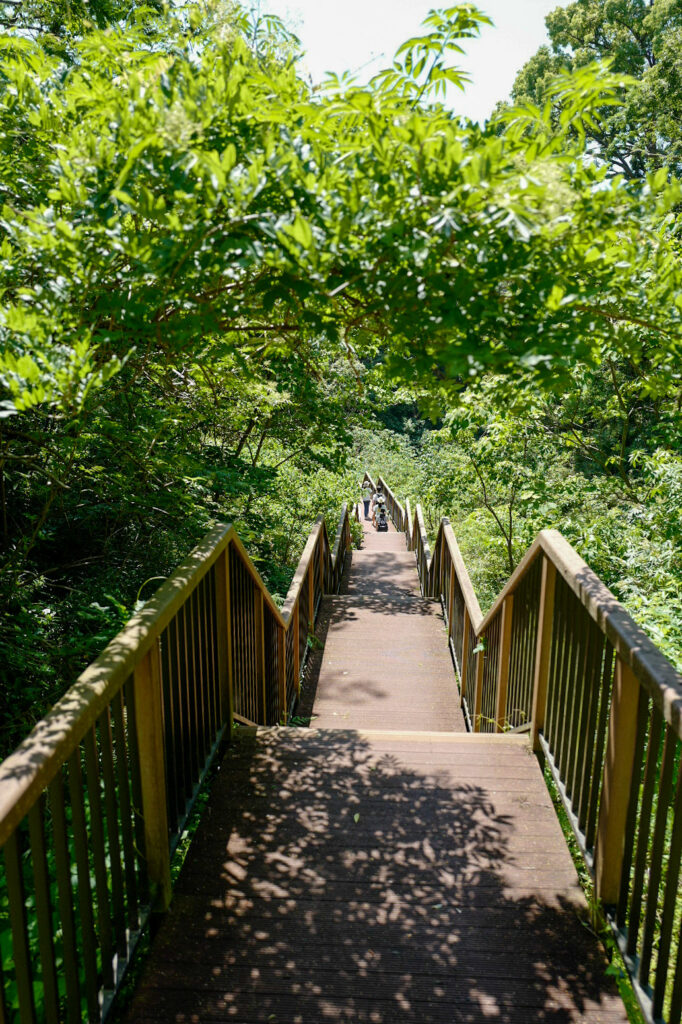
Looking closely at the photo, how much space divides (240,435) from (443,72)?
6673mm

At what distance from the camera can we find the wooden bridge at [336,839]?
5.96 feet

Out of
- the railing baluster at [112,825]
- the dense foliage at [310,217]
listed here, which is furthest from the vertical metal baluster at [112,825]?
the dense foliage at [310,217]

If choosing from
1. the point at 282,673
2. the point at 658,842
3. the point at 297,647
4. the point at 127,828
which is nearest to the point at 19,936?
the point at 127,828

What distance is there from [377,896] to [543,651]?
138 cm

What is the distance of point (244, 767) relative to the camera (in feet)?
10.9

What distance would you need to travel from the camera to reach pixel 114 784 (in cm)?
198

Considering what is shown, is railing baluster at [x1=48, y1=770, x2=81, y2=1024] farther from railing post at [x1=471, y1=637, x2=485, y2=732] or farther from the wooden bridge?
railing post at [x1=471, y1=637, x2=485, y2=732]

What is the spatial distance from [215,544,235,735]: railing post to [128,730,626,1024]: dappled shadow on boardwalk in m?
0.24

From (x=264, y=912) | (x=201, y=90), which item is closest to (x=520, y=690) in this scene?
(x=264, y=912)

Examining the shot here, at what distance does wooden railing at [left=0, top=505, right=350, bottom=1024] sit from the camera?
150 centimetres

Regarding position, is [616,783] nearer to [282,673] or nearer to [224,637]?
[224,637]

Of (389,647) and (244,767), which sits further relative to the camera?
(389,647)

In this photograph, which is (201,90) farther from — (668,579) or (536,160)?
(668,579)

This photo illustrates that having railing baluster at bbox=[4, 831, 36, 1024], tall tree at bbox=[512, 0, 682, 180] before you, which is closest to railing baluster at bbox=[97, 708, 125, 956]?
railing baluster at bbox=[4, 831, 36, 1024]
